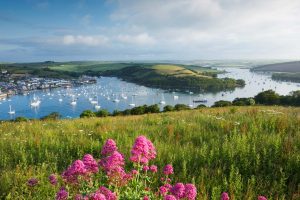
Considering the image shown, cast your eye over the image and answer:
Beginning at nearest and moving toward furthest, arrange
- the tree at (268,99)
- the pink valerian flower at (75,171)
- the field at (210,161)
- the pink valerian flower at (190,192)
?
1. the pink valerian flower at (190,192)
2. the pink valerian flower at (75,171)
3. the field at (210,161)
4. the tree at (268,99)

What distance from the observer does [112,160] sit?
393 cm

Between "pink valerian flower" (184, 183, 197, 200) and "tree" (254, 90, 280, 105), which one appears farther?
"tree" (254, 90, 280, 105)

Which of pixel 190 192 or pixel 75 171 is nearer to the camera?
pixel 190 192

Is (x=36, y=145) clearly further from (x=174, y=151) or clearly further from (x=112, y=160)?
(x=112, y=160)

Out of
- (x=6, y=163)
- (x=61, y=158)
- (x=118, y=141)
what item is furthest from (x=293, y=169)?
(x=6, y=163)

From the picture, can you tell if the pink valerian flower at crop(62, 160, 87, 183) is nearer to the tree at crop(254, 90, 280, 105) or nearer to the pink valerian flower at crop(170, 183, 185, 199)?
the pink valerian flower at crop(170, 183, 185, 199)

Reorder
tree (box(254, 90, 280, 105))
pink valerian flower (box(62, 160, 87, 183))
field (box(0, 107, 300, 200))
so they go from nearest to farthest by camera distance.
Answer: pink valerian flower (box(62, 160, 87, 183)), field (box(0, 107, 300, 200)), tree (box(254, 90, 280, 105))

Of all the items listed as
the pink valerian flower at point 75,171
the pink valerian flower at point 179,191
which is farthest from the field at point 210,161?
the pink valerian flower at point 75,171

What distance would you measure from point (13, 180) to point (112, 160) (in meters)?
3.53

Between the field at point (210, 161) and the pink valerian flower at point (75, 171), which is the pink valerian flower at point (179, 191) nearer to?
the pink valerian flower at point (75, 171)

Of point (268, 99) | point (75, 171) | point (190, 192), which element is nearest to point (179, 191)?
point (190, 192)

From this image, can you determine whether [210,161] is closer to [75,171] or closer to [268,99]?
[75,171]

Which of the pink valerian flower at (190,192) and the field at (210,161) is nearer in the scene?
the pink valerian flower at (190,192)

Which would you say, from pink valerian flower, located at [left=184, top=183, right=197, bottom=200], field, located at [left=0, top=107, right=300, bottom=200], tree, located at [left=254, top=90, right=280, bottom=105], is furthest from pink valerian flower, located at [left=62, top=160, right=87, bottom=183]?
tree, located at [left=254, top=90, right=280, bottom=105]
